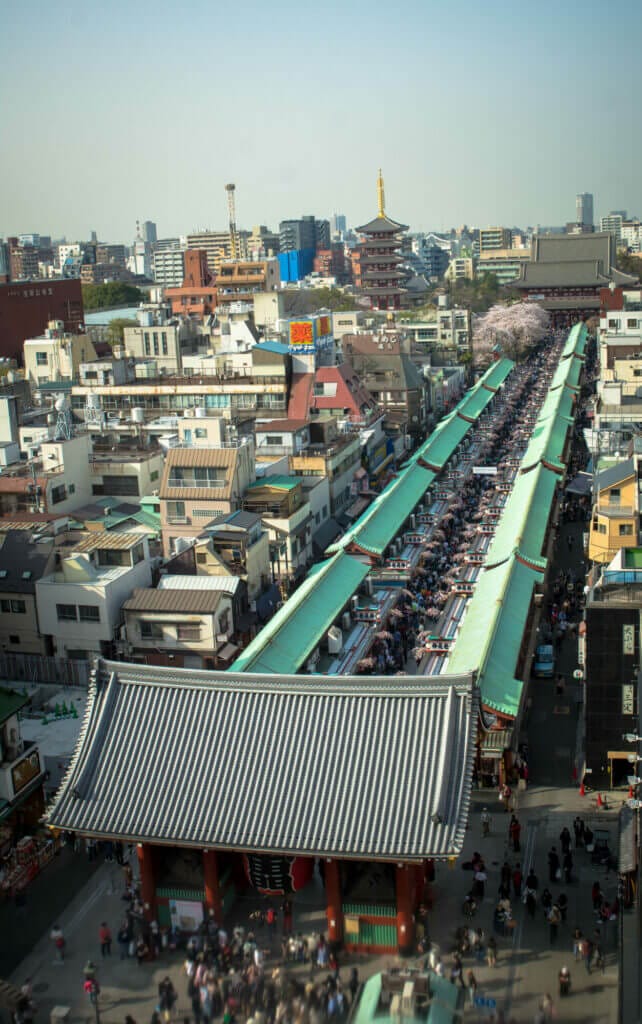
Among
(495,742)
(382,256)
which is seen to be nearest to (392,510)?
(495,742)

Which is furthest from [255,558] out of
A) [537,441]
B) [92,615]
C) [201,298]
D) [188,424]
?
[201,298]

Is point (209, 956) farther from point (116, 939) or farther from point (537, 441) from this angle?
point (537, 441)

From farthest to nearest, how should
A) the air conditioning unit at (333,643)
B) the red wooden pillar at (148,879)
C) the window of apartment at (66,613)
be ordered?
the air conditioning unit at (333,643), the window of apartment at (66,613), the red wooden pillar at (148,879)

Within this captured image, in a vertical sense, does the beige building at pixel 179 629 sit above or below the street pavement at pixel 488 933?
above

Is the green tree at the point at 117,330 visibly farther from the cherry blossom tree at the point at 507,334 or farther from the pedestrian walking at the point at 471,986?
the pedestrian walking at the point at 471,986

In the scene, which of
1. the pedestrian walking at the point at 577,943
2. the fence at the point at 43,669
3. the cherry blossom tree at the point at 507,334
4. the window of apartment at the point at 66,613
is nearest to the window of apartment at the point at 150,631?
the fence at the point at 43,669

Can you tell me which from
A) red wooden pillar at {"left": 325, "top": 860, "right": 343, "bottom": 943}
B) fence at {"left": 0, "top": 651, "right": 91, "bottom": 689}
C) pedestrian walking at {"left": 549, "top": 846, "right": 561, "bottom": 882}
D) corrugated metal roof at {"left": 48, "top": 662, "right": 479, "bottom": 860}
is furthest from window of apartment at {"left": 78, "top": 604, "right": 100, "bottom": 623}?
pedestrian walking at {"left": 549, "top": 846, "right": 561, "bottom": 882}

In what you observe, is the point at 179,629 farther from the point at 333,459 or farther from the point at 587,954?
the point at 333,459
